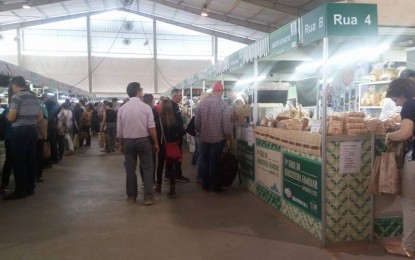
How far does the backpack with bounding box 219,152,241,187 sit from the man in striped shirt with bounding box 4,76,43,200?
2760 mm

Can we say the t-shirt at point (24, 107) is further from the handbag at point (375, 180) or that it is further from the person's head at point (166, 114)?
the handbag at point (375, 180)

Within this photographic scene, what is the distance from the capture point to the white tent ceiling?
49.8 ft

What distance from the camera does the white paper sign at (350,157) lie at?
3.61 meters

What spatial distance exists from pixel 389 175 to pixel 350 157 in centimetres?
41

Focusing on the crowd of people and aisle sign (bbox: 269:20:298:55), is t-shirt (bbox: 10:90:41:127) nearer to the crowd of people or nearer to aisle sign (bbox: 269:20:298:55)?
the crowd of people

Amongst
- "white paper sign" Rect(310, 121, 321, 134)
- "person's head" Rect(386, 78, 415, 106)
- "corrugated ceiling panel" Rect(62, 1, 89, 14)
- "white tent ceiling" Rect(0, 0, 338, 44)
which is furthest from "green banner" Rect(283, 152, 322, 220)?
"corrugated ceiling panel" Rect(62, 1, 89, 14)

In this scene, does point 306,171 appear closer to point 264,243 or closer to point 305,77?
point 264,243

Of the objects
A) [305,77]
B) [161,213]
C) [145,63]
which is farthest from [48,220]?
[145,63]

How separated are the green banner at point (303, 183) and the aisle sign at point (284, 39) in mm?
1184

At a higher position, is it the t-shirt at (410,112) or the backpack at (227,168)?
the t-shirt at (410,112)

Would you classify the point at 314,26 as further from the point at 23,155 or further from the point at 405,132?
the point at 23,155

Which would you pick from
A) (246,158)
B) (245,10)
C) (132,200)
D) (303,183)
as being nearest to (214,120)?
(246,158)

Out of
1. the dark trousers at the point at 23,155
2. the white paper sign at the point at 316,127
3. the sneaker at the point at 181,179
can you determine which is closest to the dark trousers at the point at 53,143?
the dark trousers at the point at 23,155

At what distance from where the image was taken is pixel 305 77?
7.46 m
